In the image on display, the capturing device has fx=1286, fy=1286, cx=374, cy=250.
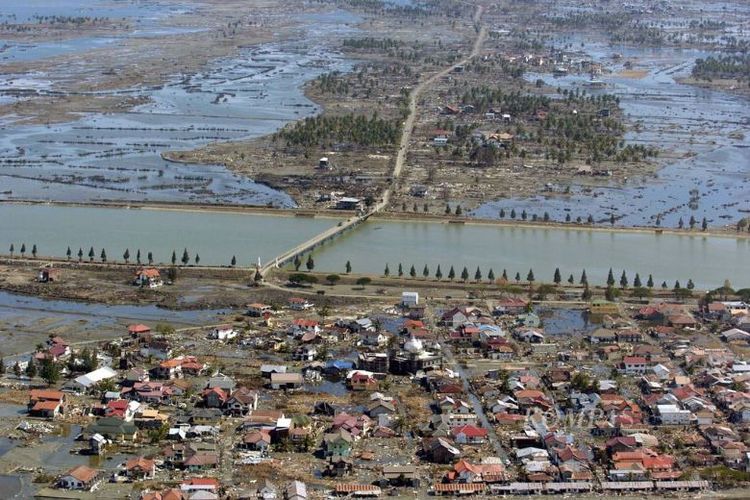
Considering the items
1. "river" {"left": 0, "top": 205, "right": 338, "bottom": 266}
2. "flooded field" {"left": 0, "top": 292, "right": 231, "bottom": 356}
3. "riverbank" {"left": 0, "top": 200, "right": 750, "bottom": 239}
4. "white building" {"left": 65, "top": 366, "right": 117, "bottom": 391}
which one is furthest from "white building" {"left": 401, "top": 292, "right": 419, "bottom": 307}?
"riverbank" {"left": 0, "top": 200, "right": 750, "bottom": 239}

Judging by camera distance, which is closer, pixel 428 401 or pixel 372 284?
pixel 428 401

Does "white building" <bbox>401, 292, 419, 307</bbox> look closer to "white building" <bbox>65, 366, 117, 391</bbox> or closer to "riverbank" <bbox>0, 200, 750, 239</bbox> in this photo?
"white building" <bbox>65, 366, 117, 391</bbox>

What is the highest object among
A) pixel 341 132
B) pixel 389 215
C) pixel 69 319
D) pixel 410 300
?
pixel 341 132

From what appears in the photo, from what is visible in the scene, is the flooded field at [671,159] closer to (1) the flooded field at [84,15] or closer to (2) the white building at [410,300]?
(2) the white building at [410,300]

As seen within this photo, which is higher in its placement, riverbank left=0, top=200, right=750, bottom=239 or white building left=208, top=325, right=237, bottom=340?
riverbank left=0, top=200, right=750, bottom=239

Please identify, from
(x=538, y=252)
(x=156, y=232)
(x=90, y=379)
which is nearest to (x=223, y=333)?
(x=90, y=379)

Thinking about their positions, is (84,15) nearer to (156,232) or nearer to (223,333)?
(156,232)
